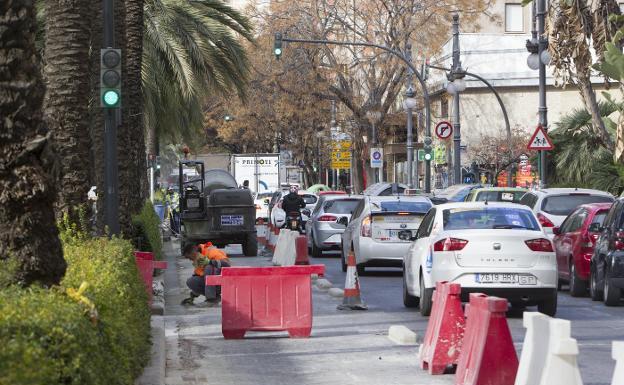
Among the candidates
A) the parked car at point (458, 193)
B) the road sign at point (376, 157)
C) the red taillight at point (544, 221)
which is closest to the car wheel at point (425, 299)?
the red taillight at point (544, 221)

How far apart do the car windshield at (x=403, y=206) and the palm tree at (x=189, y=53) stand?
1148 cm

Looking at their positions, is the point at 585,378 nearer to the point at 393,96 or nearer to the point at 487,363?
the point at 487,363

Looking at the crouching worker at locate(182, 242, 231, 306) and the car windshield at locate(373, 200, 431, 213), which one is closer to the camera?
the crouching worker at locate(182, 242, 231, 306)

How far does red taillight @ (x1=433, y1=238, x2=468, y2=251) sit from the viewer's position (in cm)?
1670

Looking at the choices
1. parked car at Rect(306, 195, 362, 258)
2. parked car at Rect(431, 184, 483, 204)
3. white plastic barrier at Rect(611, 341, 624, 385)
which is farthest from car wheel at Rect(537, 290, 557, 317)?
parked car at Rect(431, 184, 483, 204)

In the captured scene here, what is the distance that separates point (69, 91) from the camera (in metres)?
17.6

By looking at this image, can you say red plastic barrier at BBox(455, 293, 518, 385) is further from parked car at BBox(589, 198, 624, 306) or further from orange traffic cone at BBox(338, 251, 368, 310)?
parked car at BBox(589, 198, 624, 306)

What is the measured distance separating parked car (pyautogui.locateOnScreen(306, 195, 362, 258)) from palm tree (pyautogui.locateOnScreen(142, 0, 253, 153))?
549 centimetres

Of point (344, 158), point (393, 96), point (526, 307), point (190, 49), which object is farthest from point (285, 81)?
point (526, 307)

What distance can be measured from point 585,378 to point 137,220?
14772 millimetres

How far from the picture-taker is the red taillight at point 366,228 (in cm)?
2538

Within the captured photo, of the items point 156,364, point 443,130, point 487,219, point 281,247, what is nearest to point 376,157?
point 443,130

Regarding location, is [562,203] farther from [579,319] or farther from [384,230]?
[579,319]

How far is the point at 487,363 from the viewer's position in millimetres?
9914
